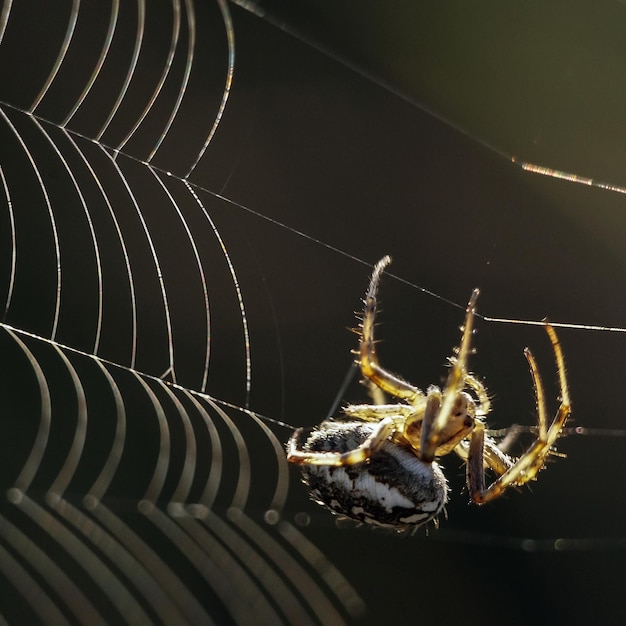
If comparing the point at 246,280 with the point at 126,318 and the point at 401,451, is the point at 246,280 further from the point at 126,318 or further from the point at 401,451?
the point at 401,451

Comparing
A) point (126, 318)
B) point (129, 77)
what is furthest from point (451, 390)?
point (126, 318)

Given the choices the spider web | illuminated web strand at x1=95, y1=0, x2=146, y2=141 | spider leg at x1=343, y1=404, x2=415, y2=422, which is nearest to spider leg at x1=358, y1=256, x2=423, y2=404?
spider leg at x1=343, y1=404, x2=415, y2=422

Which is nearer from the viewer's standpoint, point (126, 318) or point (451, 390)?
point (451, 390)

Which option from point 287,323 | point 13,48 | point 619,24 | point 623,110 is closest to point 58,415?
point 287,323

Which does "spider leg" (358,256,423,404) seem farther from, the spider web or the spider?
the spider web

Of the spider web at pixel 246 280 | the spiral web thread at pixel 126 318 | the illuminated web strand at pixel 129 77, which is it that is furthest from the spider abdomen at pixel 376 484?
the spider web at pixel 246 280

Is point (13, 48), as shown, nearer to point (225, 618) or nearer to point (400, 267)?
point (400, 267)
